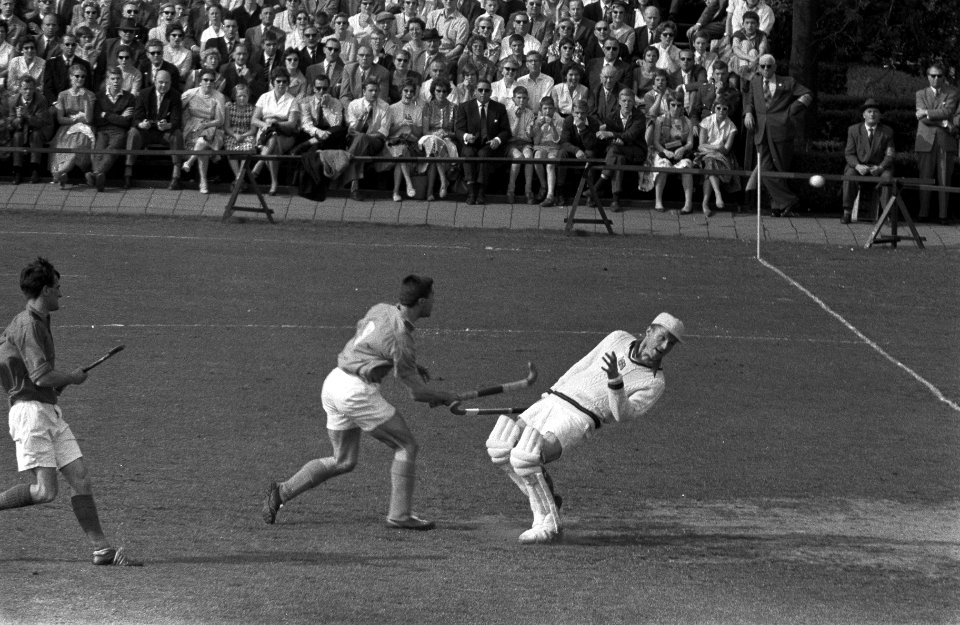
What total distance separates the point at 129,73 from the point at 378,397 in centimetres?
1525

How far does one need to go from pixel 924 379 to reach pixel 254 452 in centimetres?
682

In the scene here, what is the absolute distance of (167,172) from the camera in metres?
23.8

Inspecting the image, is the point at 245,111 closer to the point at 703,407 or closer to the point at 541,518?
the point at 703,407

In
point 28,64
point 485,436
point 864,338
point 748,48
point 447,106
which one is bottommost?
point 485,436

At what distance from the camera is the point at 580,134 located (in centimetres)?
2280

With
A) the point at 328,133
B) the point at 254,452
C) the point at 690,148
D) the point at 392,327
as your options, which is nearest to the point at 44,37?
the point at 328,133

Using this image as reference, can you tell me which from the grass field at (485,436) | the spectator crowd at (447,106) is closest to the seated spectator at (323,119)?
the spectator crowd at (447,106)

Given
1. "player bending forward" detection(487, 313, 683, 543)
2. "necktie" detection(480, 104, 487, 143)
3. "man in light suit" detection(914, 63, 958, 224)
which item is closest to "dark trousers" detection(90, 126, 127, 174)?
"necktie" detection(480, 104, 487, 143)

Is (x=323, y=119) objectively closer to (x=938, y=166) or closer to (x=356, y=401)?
(x=938, y=166)

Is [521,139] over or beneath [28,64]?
beneath

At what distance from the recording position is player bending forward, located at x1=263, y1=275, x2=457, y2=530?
925cm

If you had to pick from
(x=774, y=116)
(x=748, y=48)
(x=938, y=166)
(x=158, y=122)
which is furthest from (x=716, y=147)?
(x=158, y=122)

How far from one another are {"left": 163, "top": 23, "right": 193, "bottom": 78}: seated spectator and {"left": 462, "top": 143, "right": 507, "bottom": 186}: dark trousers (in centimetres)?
468

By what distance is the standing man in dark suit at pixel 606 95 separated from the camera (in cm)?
2275
